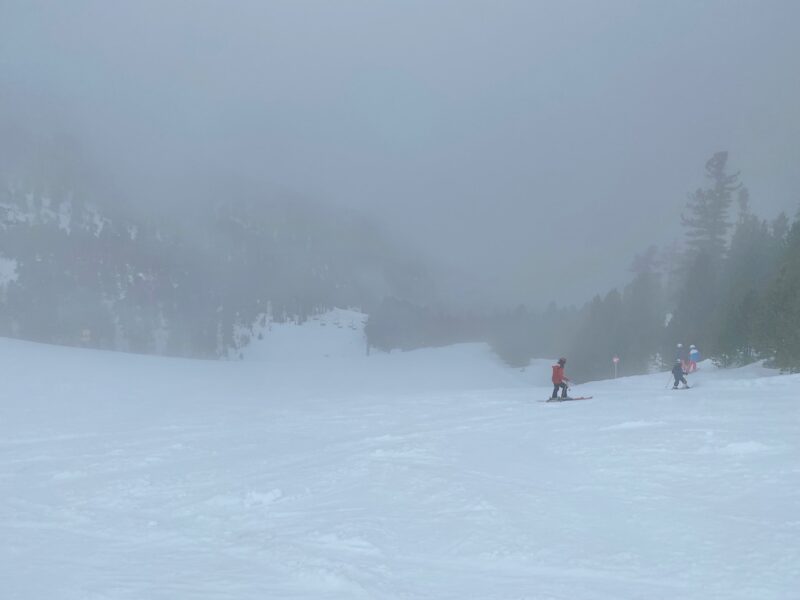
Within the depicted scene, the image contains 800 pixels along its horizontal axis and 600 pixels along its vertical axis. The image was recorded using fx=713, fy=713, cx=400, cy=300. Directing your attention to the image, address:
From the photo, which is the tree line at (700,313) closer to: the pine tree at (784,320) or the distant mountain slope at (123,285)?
the pine tree at (784,320)

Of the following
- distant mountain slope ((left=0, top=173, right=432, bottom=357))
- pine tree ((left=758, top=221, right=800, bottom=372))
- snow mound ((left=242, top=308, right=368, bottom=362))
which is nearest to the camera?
pine tree ((left=758, top=221, right=800, bottom=372))

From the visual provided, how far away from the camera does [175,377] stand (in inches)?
1613

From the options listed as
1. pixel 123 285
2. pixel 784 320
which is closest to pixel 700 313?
pixel 784 320

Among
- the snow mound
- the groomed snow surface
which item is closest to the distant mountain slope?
the snow mound

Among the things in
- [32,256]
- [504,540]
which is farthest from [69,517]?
[32,256]

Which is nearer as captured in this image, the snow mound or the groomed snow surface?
the groomed snow surface

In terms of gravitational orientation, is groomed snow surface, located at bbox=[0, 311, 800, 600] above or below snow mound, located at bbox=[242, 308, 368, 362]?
below

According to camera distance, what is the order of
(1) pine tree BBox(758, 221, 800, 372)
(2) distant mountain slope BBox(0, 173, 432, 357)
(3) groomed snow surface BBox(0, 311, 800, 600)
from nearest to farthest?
(3) groomed snow surface BBox(0, 311, 800, 600) < (1) pine tree BBox(758, 221, 800, 372) < (2) distant mountain slope BBox(0, 173, 432, 357)

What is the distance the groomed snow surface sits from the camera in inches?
268

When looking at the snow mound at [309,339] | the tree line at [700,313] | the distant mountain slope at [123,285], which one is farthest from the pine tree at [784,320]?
the snow mound at [309,339]

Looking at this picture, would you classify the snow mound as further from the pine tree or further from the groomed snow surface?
the groomed snow surface

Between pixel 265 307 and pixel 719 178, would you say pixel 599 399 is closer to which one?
pixel 719 178

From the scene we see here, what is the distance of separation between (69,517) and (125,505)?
920 mm

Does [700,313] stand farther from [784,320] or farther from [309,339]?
[309,339]
